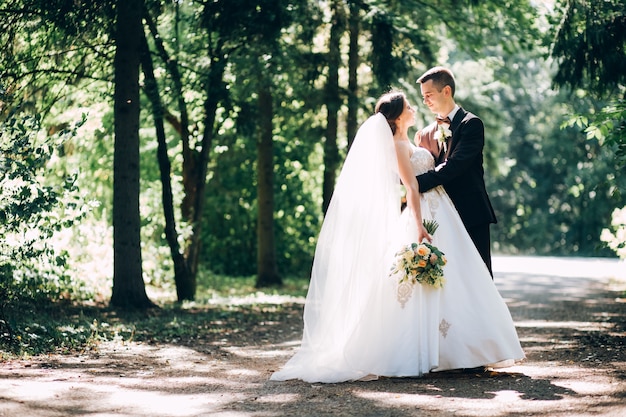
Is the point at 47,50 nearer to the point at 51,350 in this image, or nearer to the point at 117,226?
the point at 117,226

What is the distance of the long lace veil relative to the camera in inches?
267

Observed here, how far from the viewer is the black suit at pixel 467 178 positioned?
680cm

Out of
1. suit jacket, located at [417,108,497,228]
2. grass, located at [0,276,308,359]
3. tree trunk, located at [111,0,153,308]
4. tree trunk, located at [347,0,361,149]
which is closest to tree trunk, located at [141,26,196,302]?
grass, located at [0,276,308,359]

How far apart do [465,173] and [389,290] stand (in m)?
1.20

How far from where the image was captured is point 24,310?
1034 cm

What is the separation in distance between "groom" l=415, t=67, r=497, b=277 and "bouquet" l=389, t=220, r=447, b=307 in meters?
0.54

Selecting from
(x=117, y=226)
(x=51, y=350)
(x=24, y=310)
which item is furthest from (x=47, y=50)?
(x=51, y=350)

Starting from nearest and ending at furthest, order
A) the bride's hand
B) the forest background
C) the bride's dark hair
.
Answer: the bride's hand
the bride's dark hair
the forest background

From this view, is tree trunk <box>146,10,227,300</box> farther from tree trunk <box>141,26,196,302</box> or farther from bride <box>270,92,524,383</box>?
bride <box>270,92,524,383</box>

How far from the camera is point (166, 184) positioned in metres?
13.4

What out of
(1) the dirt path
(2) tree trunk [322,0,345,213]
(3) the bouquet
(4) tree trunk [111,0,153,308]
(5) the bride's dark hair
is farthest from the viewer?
(2) tree trunk [322,0,345,213]

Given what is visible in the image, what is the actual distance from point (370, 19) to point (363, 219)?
7.76 metres

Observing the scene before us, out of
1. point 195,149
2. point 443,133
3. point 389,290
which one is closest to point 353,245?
point 389,290

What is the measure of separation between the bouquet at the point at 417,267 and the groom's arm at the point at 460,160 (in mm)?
552
